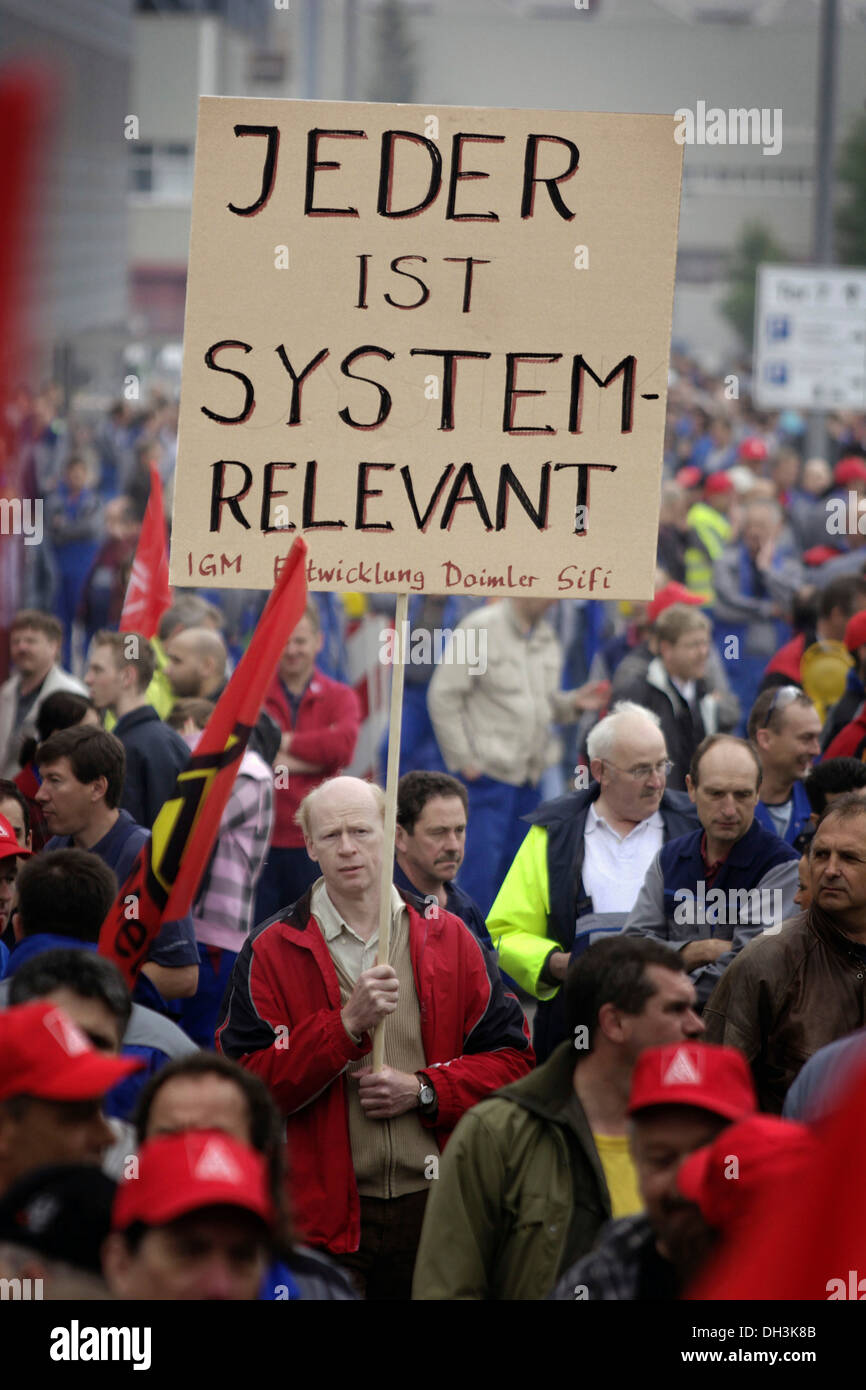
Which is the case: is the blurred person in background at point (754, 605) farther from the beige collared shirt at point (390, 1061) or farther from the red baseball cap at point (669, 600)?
the beige collared shirt at point (390, 1061)

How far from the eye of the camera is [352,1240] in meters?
4.05

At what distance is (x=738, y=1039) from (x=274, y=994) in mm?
1055

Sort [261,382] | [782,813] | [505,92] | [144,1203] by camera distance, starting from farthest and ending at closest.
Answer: [505,92] < [782,813] < [261,382] < [144,1203]

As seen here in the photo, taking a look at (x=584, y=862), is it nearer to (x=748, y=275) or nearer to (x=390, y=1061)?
(x=390, y=1061)

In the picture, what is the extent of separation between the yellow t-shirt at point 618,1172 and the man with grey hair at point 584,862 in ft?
5.43

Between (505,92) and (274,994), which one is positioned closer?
(274,994)

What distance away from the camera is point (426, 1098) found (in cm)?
410

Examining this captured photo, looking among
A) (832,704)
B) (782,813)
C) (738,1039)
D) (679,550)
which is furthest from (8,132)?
(679,550)

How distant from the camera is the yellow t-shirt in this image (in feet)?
11.3

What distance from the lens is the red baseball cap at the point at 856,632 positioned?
743cm

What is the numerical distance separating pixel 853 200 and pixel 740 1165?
55.0 meters

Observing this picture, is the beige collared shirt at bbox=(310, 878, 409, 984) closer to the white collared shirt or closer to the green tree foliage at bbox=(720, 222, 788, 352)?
the white collared shirt

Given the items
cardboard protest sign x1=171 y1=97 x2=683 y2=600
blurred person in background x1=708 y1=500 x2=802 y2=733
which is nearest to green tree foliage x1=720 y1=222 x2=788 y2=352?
blurred person in background x1=708 y1=500 x2=802 y2=733
